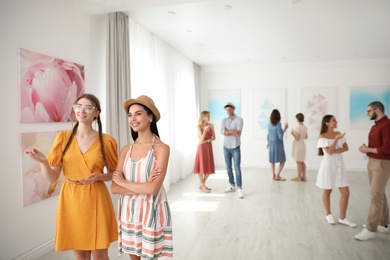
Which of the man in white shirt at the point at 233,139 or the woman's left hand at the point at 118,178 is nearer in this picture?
the woman's left hand at the point at 118,178

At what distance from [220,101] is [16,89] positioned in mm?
6890

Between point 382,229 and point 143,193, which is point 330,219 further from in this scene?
point 143,193

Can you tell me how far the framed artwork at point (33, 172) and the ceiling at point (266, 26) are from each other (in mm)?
1766

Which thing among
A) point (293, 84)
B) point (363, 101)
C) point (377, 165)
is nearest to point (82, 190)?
point (377, 165)

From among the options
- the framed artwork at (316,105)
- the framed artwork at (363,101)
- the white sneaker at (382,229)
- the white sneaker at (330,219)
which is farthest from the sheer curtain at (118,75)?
the framed artwork at (363,101)

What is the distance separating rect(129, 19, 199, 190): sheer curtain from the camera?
5.26 meters

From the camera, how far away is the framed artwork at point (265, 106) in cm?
878

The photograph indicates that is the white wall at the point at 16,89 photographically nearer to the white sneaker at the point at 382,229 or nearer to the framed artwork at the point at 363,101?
the white sneaker at the point at 382,229

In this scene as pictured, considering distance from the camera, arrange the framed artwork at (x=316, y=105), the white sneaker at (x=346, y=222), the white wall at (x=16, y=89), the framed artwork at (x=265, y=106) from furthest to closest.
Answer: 1. the framed artwork at (x=265, y=106)
2. the framed artwork at (x=316, y=105)
3. the white sneaker at (x=346, y=222)
4. the white wall at (x=16, y=89)

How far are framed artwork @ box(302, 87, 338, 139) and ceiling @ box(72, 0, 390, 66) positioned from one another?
1.15m

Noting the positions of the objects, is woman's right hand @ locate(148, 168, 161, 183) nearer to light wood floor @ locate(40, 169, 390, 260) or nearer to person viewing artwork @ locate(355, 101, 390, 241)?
light wood floor @ locate(40, 169, 390, 260)

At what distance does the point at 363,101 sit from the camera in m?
8.28

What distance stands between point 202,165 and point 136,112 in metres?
4.04

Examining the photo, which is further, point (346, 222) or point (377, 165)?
point (346, 222)
